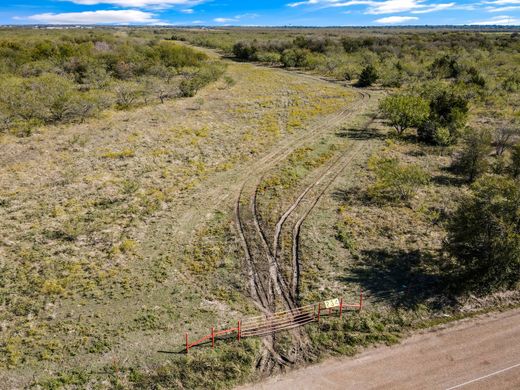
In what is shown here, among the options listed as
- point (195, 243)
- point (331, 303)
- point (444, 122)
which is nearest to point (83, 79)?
point (195, 243)

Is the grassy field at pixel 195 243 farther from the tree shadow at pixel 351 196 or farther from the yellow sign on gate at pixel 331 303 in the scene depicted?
the yellow sign on gate at pixel 331 303

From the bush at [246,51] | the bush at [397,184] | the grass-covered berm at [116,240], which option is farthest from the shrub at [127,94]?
the bush at [246,51]

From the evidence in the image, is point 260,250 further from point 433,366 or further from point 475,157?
point 475,157

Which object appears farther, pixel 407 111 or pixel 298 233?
pixel 407 111

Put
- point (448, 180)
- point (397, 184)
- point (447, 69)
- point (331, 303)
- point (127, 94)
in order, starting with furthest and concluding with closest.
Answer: point (447, 69) < point (127, 94) < point (448, 180) < point (397, 184) < point (331, 303)

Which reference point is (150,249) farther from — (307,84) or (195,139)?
(307,84)

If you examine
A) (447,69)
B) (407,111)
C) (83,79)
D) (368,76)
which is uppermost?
(447,69)
